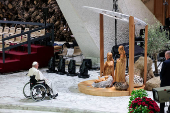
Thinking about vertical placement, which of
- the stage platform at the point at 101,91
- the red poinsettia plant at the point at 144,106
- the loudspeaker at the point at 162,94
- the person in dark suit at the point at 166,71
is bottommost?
the stage platform at the point at 101,91

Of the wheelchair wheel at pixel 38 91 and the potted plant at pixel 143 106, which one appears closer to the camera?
the potted plant at pixel 143 106

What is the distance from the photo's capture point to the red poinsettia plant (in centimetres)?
538

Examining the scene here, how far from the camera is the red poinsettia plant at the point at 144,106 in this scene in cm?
538

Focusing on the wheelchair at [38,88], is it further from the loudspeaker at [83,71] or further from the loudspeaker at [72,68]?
the loudspeaker at [72,68]

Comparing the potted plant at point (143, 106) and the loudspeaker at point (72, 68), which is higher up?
the loudspeaker at point (72, 68)

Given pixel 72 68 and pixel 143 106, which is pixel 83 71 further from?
pixel 143 106

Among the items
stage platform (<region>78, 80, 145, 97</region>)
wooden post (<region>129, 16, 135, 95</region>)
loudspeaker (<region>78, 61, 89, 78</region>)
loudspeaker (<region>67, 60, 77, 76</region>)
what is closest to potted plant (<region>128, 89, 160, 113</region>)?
wooden post (<region>129, 16, 135, 95</region>)

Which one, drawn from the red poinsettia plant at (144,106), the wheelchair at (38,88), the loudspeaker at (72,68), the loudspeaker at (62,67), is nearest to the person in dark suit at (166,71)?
the red poinsettia plant at (144,106)

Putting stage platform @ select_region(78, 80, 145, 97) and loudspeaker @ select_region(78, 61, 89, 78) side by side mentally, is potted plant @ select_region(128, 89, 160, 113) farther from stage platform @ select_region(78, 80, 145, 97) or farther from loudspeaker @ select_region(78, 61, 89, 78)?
loudspeaker @ select_region(78, 61, 89, 78)

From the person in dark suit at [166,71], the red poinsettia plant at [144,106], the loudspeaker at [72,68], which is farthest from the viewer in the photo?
the loudspeaker at [72,68]

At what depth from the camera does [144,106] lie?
5430 millimetres

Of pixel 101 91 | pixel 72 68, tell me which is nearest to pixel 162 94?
pixel 101 91

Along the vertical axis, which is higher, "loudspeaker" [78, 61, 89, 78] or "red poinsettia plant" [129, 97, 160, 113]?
"loudspeaker" [78, 61, 89, 78]

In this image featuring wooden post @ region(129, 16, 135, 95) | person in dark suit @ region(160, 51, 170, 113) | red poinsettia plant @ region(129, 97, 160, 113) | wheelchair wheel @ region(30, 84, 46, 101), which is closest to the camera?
red poinsettia plant @ region(129, 97, 160, 113)
